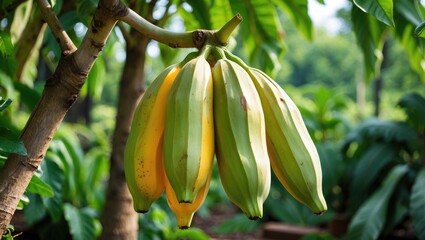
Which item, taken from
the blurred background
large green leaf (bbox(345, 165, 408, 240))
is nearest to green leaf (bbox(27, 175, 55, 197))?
the blurred background

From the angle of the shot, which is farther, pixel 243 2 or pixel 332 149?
pixel 332 149

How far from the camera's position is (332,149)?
11.1ft

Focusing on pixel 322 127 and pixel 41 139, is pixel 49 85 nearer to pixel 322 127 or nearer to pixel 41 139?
pixel 41 139

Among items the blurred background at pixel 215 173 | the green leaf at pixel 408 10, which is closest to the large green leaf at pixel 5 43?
the blurred background at pixel 215 173

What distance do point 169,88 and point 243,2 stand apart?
549 millimetres

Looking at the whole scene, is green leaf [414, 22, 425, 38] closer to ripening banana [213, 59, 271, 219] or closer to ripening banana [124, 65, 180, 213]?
ripening banana [213, 59, 271, 219]

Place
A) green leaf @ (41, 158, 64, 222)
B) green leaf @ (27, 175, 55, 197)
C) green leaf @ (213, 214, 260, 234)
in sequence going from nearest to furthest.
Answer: green leaf @ (27, 175, 55, 197) < green leaf @ (41, 158, 64, 222) < green leaf @ (213, 214, 260, 234)

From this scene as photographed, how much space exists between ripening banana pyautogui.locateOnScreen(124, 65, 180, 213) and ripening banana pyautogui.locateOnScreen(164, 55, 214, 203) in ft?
0.14

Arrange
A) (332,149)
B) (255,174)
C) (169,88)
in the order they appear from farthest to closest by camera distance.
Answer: (332,149) < (169,88) < (255,174)

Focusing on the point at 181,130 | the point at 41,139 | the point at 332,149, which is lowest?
the point at 332,149

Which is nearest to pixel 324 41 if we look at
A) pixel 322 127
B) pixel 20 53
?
pixel 322 127

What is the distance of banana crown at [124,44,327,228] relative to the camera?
2.34 feet

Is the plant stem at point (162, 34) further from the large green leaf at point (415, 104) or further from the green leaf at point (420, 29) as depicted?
the large green leaf at point (415, 104)

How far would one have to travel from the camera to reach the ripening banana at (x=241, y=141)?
0.71 m
